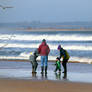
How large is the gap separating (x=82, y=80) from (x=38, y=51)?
280 centimetres

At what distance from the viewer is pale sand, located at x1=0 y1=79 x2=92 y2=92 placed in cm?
1034

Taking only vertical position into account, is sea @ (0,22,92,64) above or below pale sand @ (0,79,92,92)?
below

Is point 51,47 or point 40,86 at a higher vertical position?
point 40,86

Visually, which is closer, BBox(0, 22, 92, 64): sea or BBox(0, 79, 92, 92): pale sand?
BBox(0, 79, 92, 92): pale sand

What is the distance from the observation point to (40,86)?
11.0 meters

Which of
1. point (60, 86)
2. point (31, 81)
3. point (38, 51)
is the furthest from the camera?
point (38, 51)

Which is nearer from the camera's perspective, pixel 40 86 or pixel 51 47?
pixel 40 86

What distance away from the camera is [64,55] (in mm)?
15125

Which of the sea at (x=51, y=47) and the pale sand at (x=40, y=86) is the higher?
the pale sand at (x=40, y=86)

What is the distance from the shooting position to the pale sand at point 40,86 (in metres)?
10.3

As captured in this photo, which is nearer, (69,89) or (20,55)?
(69,89)

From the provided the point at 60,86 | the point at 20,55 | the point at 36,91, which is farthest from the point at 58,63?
the point at 20,55

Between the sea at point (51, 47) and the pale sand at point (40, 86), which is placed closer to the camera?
the pale sand at point (40, 86)

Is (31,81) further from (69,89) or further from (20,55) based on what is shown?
(20,55)
